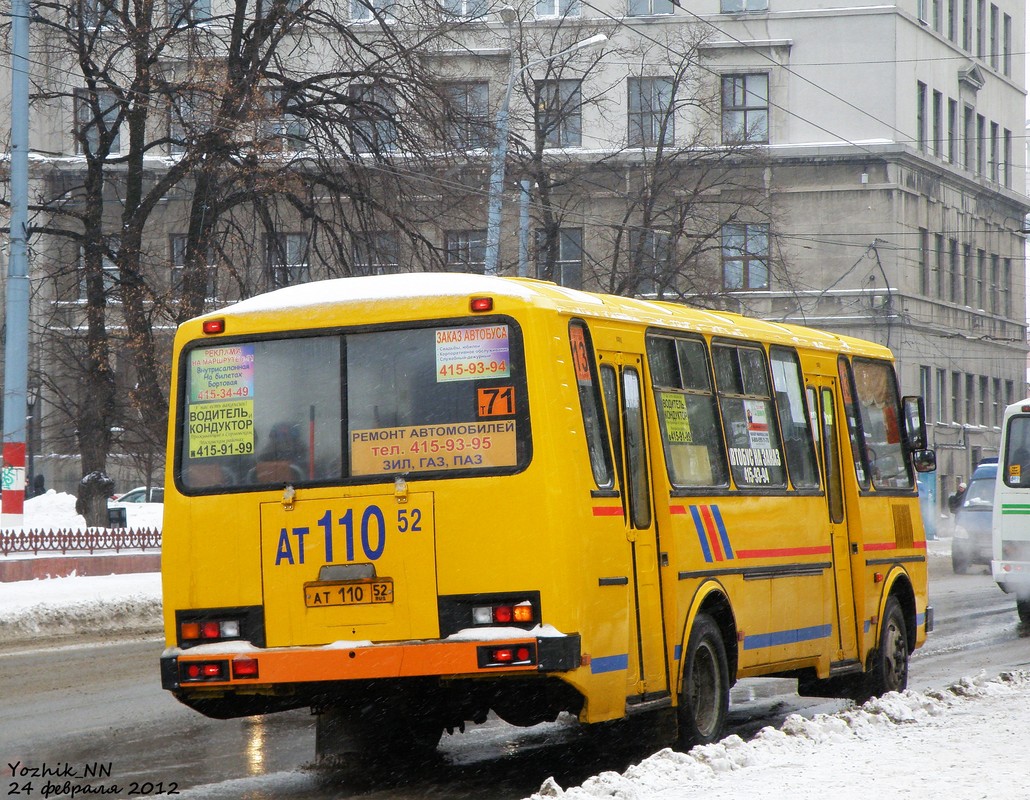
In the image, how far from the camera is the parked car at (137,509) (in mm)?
33500

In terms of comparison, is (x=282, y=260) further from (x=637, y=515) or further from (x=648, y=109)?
(x=648, y=109)

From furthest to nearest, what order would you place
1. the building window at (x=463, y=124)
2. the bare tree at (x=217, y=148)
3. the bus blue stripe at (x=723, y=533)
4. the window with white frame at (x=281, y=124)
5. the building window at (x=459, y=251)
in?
the building window at (x=459, y=251)
the building window at (x=463, y=124)
the bare tree at (x=217, y=148)
the window with white frame at (x=281, y=124)
the bus blue stripe at (x=723, y=533)

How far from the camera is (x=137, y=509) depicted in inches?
1636

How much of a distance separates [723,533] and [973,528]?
892 inches

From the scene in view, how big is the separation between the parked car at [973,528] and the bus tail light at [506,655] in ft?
79.2

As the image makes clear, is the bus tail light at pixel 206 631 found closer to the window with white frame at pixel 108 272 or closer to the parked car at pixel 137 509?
the parked car at pixel 137 509

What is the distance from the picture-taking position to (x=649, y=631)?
353 inches

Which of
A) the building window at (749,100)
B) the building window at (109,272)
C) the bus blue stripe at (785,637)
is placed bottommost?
the bus blue stripe at (785,637)

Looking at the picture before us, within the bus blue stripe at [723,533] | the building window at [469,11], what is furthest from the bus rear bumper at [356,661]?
the building window at [469,11]

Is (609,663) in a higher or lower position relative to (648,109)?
lower

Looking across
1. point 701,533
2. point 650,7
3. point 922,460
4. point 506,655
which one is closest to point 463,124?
point 922,460

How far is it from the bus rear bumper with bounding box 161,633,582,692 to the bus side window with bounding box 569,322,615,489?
38.6 inches

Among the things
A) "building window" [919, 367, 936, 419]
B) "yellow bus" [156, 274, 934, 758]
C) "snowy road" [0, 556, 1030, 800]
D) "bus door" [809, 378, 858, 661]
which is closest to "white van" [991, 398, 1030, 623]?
"snowy road" [0, 556, 1030, 800]

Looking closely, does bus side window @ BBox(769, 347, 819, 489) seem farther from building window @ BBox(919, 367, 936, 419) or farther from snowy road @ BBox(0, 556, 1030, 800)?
building window @ BBox(919, 367, 936, 419)
